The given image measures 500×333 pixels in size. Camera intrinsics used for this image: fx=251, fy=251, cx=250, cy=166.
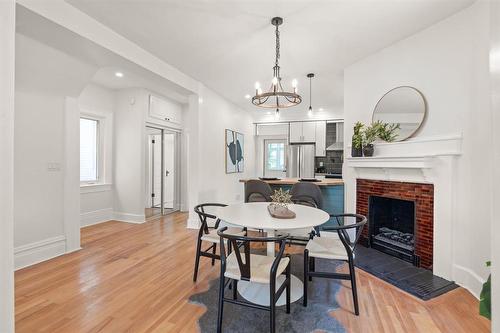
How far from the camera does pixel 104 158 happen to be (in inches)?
197

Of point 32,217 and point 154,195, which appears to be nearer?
point 32,217

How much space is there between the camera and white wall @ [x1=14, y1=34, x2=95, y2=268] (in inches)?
110

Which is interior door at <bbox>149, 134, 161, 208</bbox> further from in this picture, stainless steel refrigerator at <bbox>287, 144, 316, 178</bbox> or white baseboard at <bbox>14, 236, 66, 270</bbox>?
stainless steel refrigerator at <bbox>287, 144, 316, 178</bbox>

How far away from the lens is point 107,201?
500cm

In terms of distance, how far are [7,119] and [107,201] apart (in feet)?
13.2

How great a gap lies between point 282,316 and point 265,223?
2.39ft

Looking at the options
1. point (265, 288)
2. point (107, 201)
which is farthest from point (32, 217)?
point (265, 288)

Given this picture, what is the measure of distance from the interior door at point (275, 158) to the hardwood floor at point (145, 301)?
441cm

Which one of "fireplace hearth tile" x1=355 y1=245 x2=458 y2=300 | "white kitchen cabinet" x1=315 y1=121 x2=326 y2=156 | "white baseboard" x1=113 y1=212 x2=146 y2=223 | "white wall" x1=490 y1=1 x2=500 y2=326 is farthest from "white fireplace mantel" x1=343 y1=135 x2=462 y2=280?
"white baseboard" x1=113 y1=212 x2=146 y2=223

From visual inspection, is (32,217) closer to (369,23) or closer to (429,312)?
(429,312)

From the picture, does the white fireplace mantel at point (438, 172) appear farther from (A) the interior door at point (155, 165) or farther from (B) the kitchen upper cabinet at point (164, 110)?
(A) the interior door at point (155, 165)

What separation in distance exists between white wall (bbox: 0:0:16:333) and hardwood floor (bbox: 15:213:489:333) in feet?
1.87

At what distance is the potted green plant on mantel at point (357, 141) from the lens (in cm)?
330

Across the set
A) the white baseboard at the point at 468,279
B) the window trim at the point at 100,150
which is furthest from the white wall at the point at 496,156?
the window trim at the point at 100,150
